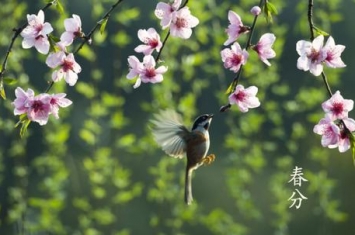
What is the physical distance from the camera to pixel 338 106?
1491 mm

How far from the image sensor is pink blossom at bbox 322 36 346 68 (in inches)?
60.2

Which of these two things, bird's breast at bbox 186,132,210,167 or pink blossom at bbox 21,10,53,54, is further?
bird's breast at bbox 186,132,210,167

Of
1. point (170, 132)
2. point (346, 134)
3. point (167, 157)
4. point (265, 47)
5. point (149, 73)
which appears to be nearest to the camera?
point (346, 134)

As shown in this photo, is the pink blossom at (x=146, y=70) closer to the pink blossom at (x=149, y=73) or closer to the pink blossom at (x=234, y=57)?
the pink blossom at (x=149, y=73)

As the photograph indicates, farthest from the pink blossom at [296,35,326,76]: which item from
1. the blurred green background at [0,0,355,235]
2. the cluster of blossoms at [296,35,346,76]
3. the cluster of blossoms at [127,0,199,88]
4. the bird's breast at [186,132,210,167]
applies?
the blurred green background at [0,0,355,235]

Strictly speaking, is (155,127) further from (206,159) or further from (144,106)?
(144,106)

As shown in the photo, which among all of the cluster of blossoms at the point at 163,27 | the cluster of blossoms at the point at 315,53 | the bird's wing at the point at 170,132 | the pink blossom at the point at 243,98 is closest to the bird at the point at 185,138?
the bird's wing at the point at 170,132

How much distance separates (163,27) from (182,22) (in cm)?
5

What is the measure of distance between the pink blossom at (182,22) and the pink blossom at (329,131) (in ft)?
1.13

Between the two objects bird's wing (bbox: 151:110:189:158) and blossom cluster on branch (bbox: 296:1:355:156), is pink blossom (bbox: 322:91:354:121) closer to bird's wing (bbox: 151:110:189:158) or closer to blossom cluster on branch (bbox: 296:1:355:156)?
blossom cluster on branch (bbox: 296:1:355:156)

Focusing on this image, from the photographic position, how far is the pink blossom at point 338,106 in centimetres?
149

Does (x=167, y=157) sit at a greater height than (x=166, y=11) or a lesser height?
lesser

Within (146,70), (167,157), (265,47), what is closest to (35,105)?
(146,70)

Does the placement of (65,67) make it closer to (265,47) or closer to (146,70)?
(146,70)
